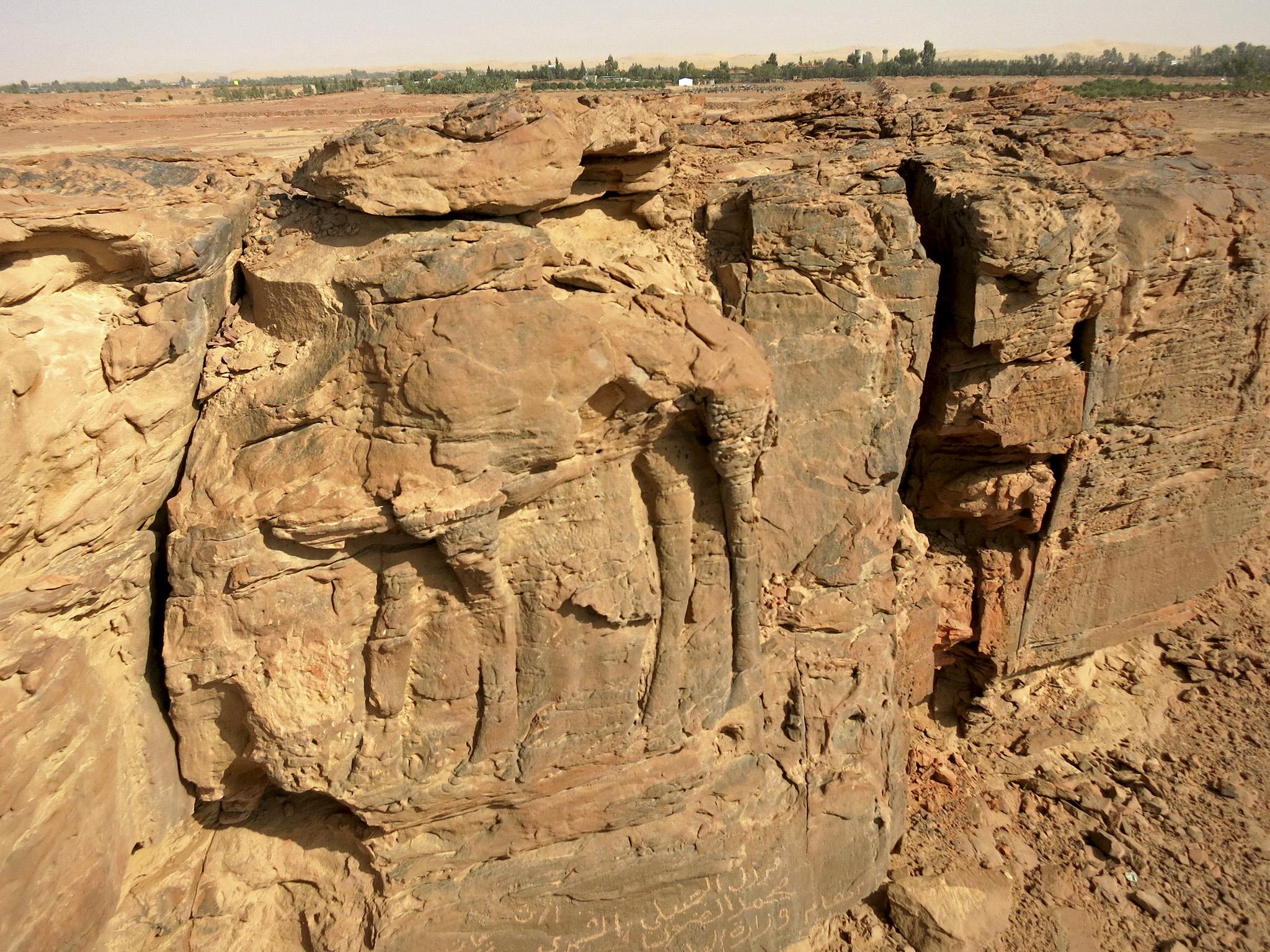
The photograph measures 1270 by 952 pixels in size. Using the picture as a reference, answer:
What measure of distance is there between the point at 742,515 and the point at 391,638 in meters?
2.08

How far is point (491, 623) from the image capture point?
14.7 ft

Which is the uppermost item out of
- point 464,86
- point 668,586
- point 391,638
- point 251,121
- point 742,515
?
point 464,86

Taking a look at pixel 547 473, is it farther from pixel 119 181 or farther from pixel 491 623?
pixel 119 181

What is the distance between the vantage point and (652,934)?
16.3 feet

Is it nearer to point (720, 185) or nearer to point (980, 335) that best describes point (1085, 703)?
point (980, 335)

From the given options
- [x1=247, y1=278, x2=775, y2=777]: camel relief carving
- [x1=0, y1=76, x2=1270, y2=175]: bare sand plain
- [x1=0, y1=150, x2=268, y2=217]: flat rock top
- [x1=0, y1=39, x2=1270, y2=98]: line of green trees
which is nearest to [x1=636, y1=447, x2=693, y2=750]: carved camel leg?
[x1=247, y1=278, x2=775, y2=777]: camel relief carving

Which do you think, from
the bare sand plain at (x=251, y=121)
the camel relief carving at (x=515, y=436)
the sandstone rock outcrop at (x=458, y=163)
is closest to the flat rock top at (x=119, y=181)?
the sandstone rock outcrop at (x=458, y=163)

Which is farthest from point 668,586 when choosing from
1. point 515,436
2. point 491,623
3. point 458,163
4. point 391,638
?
point 458,163

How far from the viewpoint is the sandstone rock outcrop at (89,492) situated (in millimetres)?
3588

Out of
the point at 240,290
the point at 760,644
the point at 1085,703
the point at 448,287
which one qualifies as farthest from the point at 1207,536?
the point at 240,290

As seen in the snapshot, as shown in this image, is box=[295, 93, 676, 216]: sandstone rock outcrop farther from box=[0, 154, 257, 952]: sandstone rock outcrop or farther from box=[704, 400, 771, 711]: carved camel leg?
box=[704, 400, 771, 711]: carved camel leg

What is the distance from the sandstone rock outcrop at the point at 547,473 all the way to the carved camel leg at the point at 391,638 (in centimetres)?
2

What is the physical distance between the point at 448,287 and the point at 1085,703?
6850mm

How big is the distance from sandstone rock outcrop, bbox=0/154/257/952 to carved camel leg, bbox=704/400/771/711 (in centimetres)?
275
